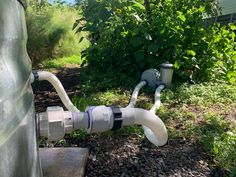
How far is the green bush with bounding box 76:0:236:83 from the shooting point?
402 centimetres

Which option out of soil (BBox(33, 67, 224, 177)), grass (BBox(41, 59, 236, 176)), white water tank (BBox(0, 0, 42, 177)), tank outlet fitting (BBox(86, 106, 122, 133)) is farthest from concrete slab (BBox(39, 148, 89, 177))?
white water tank (BBox(0, 0, 42, 177))

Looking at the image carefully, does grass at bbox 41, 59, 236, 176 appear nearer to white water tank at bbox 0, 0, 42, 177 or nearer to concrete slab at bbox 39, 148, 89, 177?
concrete slab at bbox 39, 148, 89, 177

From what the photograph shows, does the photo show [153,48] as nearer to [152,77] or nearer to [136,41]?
[136,41]

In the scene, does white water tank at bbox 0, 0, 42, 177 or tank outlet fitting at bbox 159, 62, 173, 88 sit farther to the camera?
tank outlet fitting at bbox 159, 62, 173, 88

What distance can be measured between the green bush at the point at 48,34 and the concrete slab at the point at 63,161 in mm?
4924

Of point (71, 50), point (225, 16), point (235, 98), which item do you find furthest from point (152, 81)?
point (225, 16)

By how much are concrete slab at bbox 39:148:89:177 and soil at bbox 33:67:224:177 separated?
73 millimetres

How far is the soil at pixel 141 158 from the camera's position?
74.6 inches

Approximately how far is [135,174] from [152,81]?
6.19ft

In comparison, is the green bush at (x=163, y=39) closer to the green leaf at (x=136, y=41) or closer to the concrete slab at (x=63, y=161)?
the green leaf at (x=136, y=41)

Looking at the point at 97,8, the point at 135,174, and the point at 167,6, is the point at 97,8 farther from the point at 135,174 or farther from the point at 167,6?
the point at 135,174

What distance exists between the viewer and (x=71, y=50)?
8.24 meters

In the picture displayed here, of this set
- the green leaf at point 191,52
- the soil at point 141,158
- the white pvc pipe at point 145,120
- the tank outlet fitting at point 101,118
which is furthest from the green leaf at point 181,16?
the tank outlet fitting at point 101,118

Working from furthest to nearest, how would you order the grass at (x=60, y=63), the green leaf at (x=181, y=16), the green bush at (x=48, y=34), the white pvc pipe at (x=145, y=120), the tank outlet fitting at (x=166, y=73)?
1. the green bush at (x=48, y=34)
2. the grass at (x=60, y=63)
3. the green leaf at (x=181, y=16)
4. the tank outlet fitting at (x=166, y=73)
5. the white pvc pipe at (x=145, y=120)
